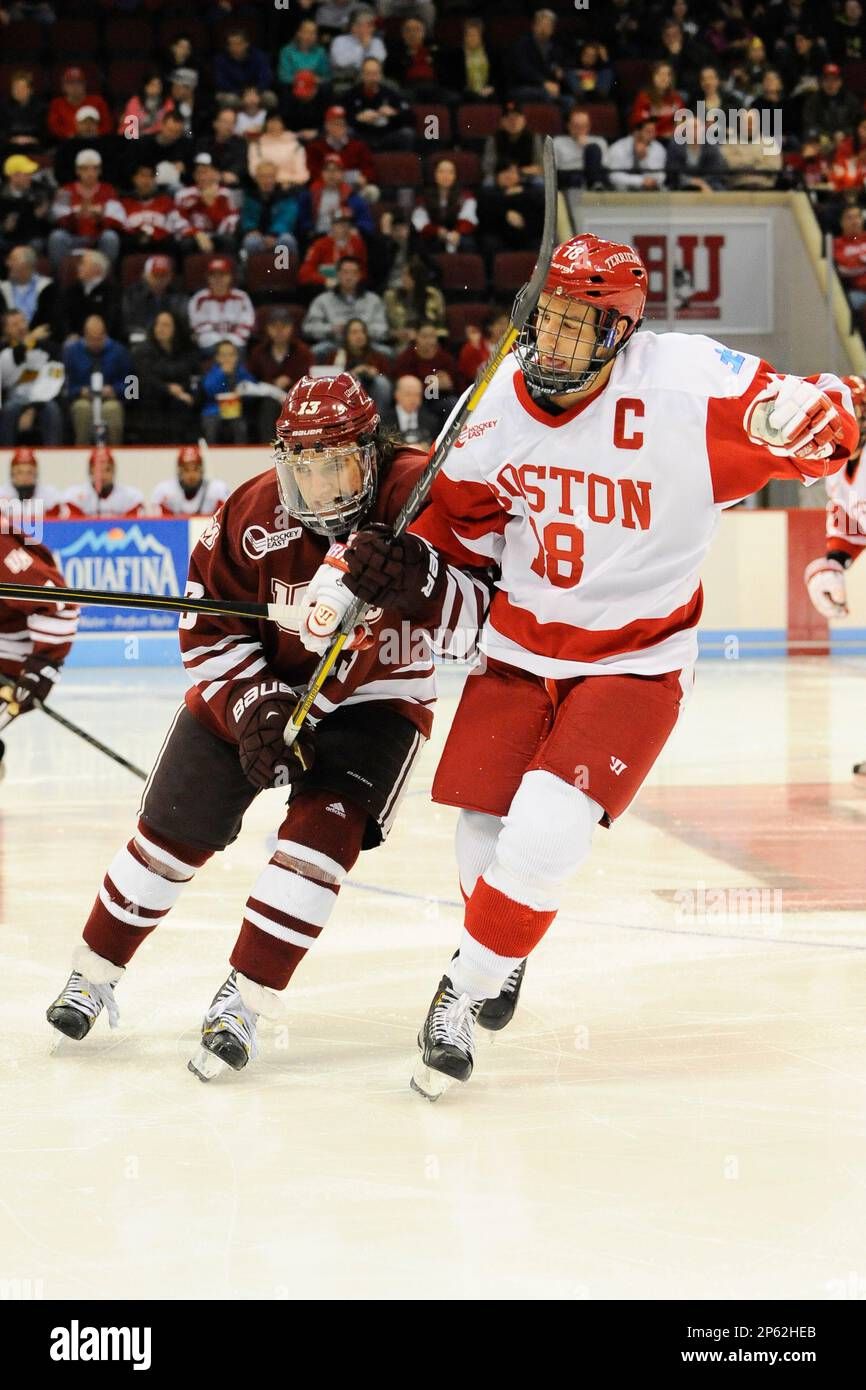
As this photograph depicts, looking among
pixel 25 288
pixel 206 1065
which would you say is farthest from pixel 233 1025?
pixel 25 288

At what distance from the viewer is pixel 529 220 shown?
1125 centimetres

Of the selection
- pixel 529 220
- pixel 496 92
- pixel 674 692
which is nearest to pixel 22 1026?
pixel 674 692

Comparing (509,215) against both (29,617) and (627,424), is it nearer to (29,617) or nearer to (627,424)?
(29,617)

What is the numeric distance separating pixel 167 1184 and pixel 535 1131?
0.55 meters

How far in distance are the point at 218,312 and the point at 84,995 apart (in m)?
7.91

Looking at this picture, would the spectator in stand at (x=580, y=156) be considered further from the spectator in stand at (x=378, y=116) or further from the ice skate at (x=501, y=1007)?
the ice skate at (x=501, y=1007)

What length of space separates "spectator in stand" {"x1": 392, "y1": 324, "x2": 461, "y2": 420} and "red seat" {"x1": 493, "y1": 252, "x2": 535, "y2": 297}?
3.14ft

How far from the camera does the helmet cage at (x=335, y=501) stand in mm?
2811

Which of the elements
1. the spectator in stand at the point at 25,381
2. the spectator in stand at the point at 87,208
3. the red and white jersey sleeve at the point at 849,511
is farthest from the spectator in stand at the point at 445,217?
the red and white jersey sleeve at the point at 849,511

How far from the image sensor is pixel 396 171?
37.8 feet

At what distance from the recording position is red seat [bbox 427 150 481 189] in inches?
453

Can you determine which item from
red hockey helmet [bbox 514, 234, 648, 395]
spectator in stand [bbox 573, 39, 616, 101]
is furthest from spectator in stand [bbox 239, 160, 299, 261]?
red hockey helmet [bbox 514, 234, 648, 395]

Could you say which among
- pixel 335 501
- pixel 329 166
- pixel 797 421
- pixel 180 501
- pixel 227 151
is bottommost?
pixel 180 501

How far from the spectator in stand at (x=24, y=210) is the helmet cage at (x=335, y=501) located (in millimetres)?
8680
